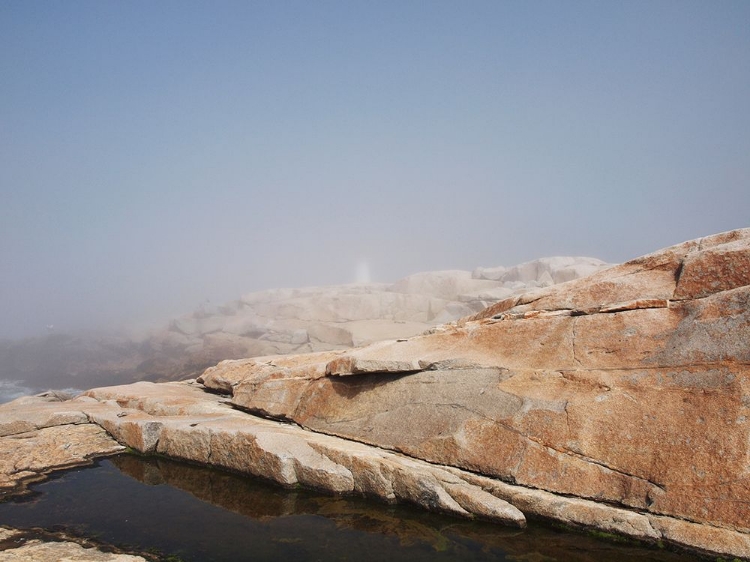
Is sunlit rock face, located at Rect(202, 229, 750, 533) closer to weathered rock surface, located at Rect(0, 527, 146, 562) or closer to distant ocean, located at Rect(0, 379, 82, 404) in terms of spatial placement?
weathered rock surface, located at Rect(0, 527, 146, 562)

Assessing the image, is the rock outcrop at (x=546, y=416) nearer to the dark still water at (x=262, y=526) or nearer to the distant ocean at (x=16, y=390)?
the dark still water at (x=262, y=526)

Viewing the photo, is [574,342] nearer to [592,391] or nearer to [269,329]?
[592,391]

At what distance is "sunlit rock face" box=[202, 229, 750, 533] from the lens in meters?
7.70

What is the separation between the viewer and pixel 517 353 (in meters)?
11.0

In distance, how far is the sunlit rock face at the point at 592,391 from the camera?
770 centimetres

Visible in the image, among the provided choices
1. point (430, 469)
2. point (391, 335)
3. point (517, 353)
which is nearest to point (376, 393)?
point (430, 469)

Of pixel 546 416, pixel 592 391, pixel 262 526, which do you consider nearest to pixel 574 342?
pixel 592 391

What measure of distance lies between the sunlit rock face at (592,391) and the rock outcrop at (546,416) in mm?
30

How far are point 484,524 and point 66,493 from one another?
938 centimetres

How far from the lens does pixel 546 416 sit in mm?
9227

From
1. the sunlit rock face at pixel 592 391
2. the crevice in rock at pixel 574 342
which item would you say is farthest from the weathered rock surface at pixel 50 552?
the crevice in rock at pixel 574 342

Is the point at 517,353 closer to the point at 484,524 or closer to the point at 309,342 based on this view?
the point at 484,524

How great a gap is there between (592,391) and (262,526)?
24.0 feet

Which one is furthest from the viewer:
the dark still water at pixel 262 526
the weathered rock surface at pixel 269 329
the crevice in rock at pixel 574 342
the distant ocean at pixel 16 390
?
the weathered rock surface at pixel 269 329
